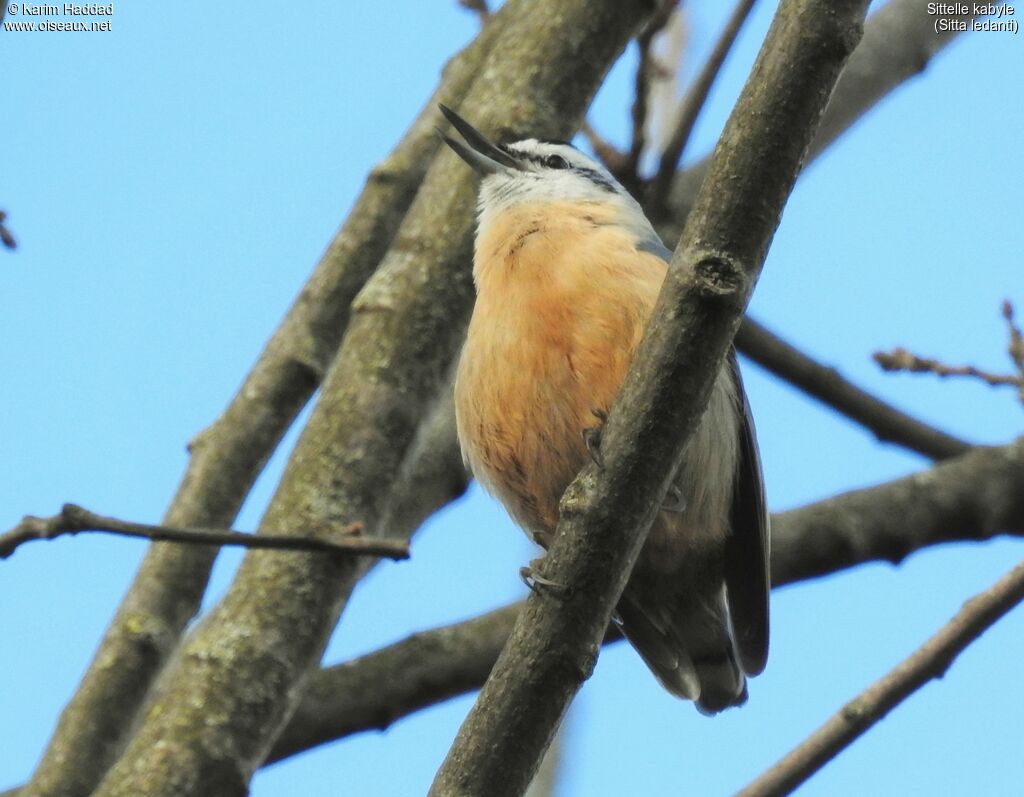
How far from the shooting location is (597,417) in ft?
11.6

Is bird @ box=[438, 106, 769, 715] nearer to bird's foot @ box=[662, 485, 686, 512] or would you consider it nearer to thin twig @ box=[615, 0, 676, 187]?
bird's foot @ box=[662, 485, 686, 512]

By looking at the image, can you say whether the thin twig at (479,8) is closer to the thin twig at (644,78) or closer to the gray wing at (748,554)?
the thin twig at (644,78)

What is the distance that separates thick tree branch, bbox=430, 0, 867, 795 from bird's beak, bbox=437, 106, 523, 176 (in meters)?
1.99

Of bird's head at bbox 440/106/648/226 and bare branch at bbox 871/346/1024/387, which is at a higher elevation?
bird's head at bbox 440/106/648/226

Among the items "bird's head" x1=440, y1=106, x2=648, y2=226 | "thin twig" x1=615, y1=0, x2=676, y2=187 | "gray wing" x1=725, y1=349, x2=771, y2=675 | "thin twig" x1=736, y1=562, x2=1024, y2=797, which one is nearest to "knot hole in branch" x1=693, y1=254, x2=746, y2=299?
"thin twig" x1=736, y1=562, x2=1024, y2=797

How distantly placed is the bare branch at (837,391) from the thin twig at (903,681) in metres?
2.30

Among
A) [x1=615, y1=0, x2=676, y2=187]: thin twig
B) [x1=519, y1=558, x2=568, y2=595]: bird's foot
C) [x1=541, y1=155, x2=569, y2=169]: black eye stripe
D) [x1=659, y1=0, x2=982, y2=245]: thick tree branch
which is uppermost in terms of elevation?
[x1=659, y1=0, x2=982, y2=245]: thick tree branch

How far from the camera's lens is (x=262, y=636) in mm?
3281

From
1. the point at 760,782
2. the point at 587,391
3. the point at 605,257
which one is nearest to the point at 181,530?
the point at 760,782

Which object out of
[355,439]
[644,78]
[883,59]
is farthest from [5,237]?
[883,59]

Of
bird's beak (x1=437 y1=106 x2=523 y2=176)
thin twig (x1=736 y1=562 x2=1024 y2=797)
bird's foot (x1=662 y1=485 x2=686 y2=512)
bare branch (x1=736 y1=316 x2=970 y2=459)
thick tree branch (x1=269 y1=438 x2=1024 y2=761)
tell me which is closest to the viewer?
thin twig (x1=736 y1=562 x2=1024 y2=797)

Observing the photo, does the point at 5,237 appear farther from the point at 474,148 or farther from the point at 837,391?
the point at 837,391

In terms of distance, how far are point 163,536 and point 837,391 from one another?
359cm

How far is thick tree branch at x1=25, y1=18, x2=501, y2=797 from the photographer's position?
3.45 m
